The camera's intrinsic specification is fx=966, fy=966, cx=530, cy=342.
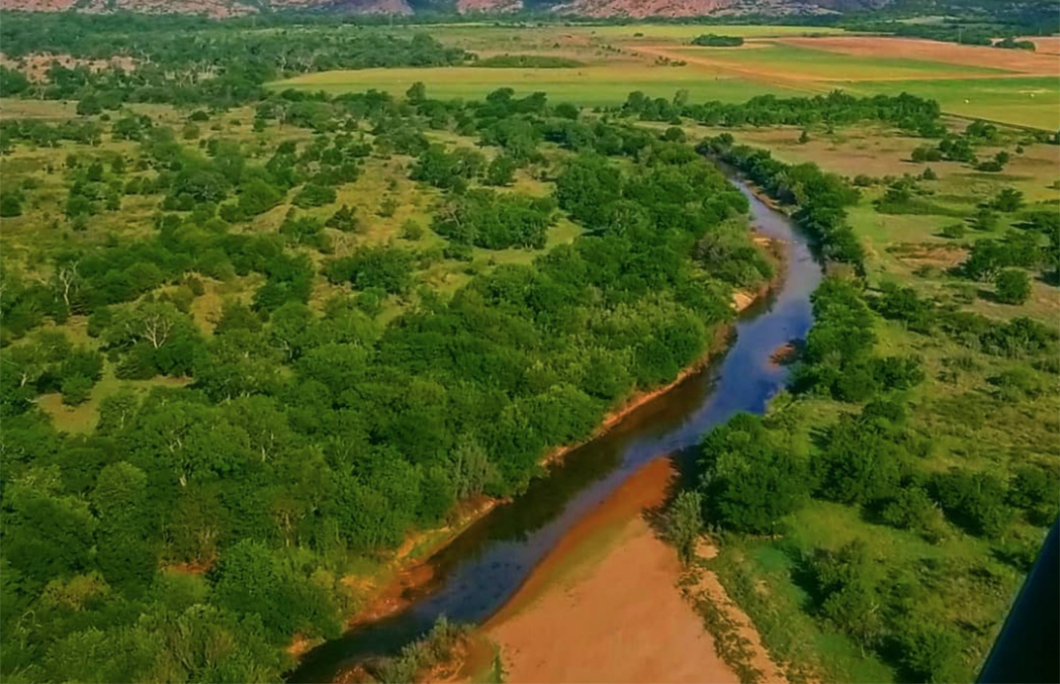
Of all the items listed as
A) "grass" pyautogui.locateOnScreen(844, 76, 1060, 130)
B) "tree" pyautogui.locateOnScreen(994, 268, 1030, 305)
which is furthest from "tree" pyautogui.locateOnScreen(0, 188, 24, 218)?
"grass" pyautogui.locateOnScreen(844, 76, 1060, 130)

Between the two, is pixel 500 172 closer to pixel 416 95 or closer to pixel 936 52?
pixel 416 95

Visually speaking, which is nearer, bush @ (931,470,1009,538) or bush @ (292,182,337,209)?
bush @ (931,470,1009,538)

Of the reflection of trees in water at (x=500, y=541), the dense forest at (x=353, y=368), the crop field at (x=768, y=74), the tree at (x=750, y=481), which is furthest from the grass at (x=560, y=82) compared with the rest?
the tree at (x=750, y=481)

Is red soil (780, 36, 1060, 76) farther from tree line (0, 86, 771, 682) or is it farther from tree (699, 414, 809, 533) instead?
tree (699, 414, 809, 533)

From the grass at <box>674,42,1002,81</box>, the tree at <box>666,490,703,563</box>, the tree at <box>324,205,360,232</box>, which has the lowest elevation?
the tree at <box>666,490,703,563</box>

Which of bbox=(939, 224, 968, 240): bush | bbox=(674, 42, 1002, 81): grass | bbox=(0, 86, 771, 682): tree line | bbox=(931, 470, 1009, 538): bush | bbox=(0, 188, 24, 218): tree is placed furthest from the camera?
bbox=(674, 42, 1002, 81): grass

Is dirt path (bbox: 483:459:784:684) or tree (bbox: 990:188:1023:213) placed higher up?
tree (bbox: 990:188:1023:213)
